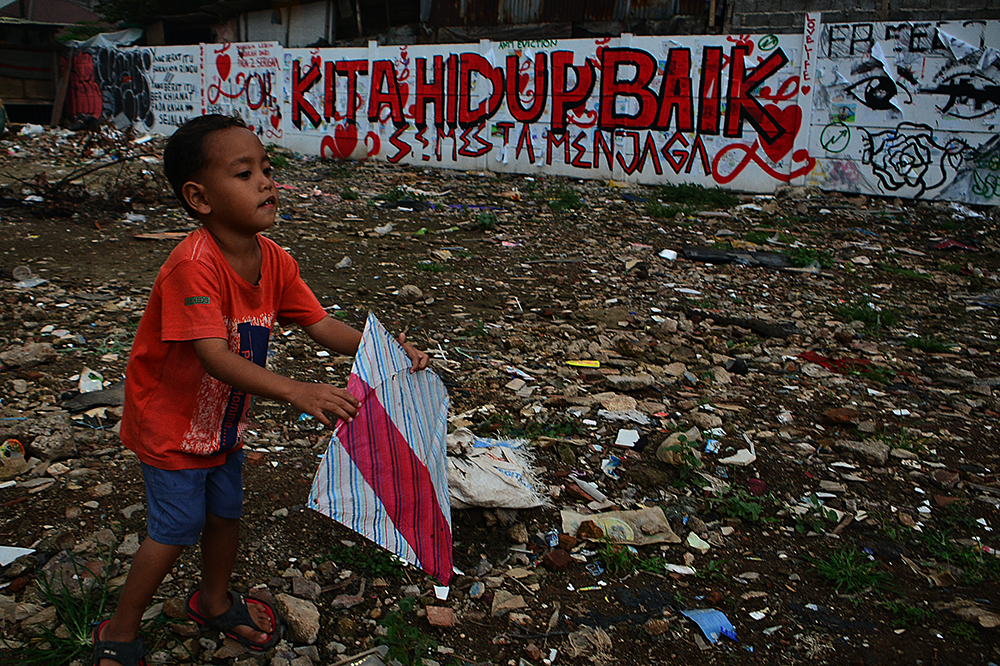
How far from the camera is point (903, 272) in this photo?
5.94m

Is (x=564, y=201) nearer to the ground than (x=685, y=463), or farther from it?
farther from it

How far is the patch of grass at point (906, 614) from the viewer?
1990mm

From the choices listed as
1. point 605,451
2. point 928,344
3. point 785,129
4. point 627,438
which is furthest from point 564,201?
point 605,451

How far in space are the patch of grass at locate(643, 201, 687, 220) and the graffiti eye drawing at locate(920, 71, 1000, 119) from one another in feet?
11.0

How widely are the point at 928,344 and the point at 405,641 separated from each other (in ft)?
12.1

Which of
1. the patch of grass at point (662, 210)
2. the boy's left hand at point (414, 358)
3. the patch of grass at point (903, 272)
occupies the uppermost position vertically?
the patch of grass at point (662, 210)

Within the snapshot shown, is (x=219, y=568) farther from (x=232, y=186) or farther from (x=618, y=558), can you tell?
(x=618, y=558)

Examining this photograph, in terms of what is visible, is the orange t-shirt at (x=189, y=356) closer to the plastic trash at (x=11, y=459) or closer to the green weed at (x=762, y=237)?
the plastic trash at (x=11, y=459)

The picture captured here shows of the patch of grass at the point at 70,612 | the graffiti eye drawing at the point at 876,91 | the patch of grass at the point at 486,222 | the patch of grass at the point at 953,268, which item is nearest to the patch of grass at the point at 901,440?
the patch of grass at the point at 70,612

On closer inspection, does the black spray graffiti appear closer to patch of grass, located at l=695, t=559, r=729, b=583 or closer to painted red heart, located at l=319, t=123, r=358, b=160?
painted red heart, located at l=319, t=123, r=358, b=160

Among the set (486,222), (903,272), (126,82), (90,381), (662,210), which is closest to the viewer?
(90,381)

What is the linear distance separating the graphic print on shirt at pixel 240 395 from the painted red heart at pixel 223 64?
14.3 metres

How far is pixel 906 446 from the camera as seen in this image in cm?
296

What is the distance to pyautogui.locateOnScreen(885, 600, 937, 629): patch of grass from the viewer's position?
1990mm
